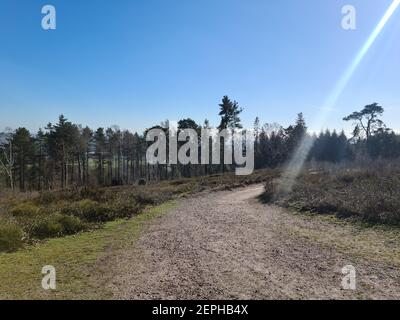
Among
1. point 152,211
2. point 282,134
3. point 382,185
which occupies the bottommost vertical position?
point 152,211

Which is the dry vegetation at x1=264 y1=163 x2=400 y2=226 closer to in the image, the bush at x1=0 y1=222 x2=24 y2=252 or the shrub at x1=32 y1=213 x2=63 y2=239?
the shrub at x1=32 y1=213 x2=63 y2=239

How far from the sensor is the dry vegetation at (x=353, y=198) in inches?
442

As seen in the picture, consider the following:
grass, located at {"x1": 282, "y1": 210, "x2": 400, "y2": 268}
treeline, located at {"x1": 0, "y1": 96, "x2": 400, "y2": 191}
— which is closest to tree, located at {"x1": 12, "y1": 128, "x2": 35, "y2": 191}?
treeline, located at {"x1": 0, "y1": 96, "x2": 400, "y2": 191}

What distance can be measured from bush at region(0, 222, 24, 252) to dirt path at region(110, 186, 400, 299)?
339 centimetres

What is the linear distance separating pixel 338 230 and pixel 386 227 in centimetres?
139

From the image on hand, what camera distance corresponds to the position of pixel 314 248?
8375 millimetres

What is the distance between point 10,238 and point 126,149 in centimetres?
5431

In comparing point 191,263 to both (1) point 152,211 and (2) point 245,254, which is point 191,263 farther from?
(1) point 152,211

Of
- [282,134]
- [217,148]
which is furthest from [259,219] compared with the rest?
[282,134]

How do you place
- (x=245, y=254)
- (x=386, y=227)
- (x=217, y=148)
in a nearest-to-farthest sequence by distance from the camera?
(x=245, y=254) → (x=386, y=227) → (x=217, y=148)

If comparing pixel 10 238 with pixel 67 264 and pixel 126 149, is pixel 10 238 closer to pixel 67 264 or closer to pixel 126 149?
pixel 67 264

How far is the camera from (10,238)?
9492 mm

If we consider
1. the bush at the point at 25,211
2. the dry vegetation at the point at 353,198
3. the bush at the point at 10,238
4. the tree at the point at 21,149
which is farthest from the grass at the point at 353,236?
the tree at the point at 21,149

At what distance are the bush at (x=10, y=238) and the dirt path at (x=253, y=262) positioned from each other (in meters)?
3.39
